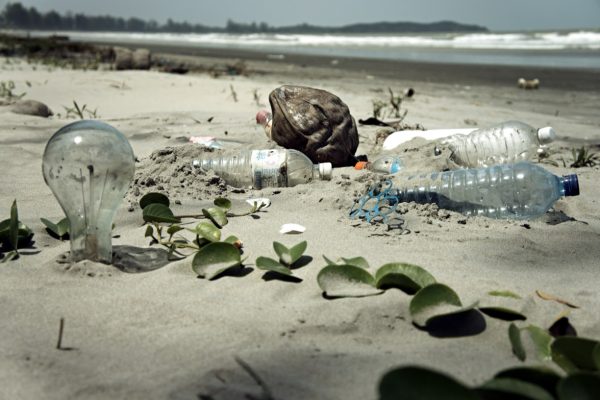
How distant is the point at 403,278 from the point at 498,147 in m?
1.96

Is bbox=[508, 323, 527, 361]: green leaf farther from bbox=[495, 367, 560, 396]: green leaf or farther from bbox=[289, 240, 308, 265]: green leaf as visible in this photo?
bbox=[289, 240, 308, 265]: green leaf

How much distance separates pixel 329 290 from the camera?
166 cm

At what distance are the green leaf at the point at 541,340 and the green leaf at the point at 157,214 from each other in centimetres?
133

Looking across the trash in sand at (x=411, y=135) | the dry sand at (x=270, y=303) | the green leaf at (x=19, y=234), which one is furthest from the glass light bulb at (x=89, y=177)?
the trash in sand at (x=411, y=135)

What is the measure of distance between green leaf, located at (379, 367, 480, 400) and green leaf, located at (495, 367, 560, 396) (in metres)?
0.21

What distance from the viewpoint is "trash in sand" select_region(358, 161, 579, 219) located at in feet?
8.28

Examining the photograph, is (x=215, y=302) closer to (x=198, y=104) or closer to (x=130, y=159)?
(x=130, y=159)

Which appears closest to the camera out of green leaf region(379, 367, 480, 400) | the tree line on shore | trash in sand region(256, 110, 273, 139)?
green leaf region(379, 367, 480, 400)

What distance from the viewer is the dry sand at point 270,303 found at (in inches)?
51.1

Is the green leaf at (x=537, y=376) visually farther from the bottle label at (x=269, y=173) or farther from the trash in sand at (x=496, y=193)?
the bottle label at (x=269, y=173)

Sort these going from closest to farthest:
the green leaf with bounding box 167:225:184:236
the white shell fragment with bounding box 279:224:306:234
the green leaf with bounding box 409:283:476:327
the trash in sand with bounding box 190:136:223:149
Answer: the green leaf with bounding box 409:283:476:327
the green leaf with bounding box 167:225:184:236
the white shell fragment with bounding box 279:224:306:234
the trash in sand with bounding box 190:136:223:149

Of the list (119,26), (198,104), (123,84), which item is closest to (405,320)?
(198,104)

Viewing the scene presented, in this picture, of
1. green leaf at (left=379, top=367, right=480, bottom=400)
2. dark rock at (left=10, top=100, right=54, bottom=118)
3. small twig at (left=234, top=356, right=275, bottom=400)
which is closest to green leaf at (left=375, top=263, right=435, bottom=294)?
small twig at (left=234, top=356, right=275, bottom=400)

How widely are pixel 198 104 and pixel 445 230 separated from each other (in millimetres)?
4271
